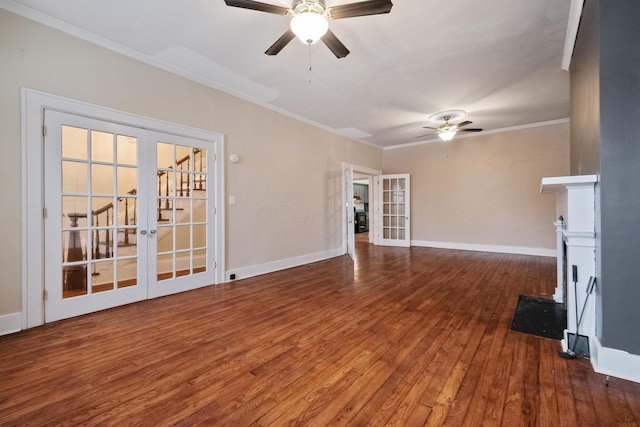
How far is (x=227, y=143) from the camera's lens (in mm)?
4293

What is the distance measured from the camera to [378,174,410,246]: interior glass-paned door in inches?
306

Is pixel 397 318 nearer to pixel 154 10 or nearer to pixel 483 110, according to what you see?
pixel 154 10

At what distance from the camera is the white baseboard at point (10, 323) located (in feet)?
8.32

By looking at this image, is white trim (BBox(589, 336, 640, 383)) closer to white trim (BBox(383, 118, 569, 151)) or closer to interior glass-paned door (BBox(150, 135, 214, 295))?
interior glass-paned door (BBox(150, 135, 214, 295))

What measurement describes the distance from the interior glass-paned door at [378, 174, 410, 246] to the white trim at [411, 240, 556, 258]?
46 centimetres

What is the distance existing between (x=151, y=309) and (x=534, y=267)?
6159mm

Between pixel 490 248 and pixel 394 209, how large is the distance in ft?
8.31

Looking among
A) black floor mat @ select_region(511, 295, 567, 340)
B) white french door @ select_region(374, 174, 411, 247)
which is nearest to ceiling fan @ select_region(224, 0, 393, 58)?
black floor mat @ select_region(511, 295, 567, 340)

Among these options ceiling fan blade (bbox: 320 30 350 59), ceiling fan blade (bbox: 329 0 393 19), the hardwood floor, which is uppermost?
ceiling fan blade (bbox: 329 0 393 19)

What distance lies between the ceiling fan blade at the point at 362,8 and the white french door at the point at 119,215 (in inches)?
104

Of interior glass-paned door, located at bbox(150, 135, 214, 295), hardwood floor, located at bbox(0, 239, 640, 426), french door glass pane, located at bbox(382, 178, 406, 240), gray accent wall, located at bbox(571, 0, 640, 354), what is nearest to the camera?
hardwood floor, located at bbox(0, 239, 640, 426)

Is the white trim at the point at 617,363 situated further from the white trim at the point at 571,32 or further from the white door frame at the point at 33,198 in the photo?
the white door frame at the point at 33,198

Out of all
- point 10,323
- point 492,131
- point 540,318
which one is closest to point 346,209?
point 492,131

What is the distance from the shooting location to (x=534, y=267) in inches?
202
